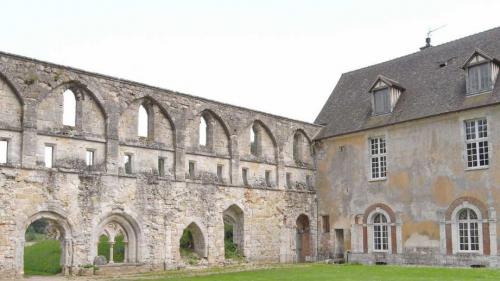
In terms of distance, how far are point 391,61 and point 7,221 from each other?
2168 centimetres

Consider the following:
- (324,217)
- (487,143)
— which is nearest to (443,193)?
(487,143)

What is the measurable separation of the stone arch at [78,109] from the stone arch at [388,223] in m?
13.5

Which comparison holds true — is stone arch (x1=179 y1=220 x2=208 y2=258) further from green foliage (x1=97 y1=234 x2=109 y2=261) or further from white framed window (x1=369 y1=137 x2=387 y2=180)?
white framed window (x1=369 y1=137 x2=387 y2=180)

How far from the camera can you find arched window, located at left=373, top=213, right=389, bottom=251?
28.5m

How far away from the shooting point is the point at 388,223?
2825cm

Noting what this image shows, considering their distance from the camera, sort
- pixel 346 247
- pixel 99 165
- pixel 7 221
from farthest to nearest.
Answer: pixel 346 247, pixel 99 165, pixel 7 221

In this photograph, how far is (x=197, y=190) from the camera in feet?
86.3

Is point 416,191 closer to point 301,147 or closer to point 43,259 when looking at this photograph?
point 301,147

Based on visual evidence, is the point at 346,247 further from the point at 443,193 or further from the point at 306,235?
the point at 443,193

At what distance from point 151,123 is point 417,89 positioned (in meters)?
13.0

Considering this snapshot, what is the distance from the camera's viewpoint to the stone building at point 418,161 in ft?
82.2

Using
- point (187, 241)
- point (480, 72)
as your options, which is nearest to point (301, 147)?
point (187, 241)

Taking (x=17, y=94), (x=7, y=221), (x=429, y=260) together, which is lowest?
(x=429, y=260)

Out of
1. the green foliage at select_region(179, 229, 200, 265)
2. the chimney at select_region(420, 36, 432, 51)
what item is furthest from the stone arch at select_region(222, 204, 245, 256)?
the chimney at select_region(420, 36, 432, 51)
